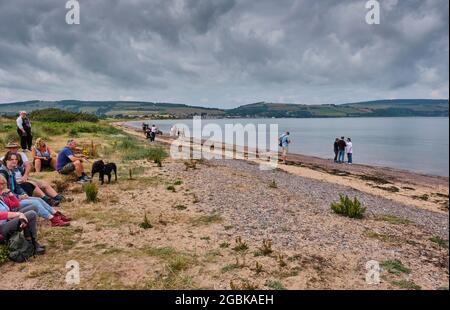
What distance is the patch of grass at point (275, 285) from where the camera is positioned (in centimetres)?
552

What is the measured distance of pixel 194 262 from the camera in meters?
6.46

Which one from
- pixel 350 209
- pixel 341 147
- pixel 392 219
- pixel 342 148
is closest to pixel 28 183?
pixel 350 209

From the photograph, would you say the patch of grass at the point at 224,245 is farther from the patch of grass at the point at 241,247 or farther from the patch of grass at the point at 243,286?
the patch of grass at the point at 243,286

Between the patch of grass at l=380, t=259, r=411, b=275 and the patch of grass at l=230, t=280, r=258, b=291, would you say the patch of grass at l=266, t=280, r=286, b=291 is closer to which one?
the patch of grass at l=230, t=280, r=258, b=291

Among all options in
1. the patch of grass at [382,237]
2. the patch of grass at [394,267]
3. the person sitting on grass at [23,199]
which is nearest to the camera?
the patch of grass at [394,267]

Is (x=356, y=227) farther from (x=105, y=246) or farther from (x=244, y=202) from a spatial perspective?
(x=105, y=246)

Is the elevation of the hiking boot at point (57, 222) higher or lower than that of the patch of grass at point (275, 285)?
higher

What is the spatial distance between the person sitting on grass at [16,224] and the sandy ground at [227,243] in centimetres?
45

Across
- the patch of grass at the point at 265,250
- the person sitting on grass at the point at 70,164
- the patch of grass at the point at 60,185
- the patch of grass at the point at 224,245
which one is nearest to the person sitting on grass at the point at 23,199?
the patch of grass at the point at 60,185

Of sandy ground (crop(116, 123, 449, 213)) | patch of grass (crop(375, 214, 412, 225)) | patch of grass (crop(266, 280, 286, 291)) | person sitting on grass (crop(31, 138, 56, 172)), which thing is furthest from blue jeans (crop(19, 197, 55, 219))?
sandy ground (crop(116, 123, 449, 213))

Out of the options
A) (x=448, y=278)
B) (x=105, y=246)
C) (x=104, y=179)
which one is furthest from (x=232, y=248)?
(x=104, y=179)

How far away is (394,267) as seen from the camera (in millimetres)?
6492

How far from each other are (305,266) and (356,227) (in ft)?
11.1

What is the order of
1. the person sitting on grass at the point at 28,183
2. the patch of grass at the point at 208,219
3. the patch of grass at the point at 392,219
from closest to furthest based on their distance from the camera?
the person sitting on grass at the point at 28,183 < the patch of grass at the point at 208,219 < the patch of grass at the point at 392,219
